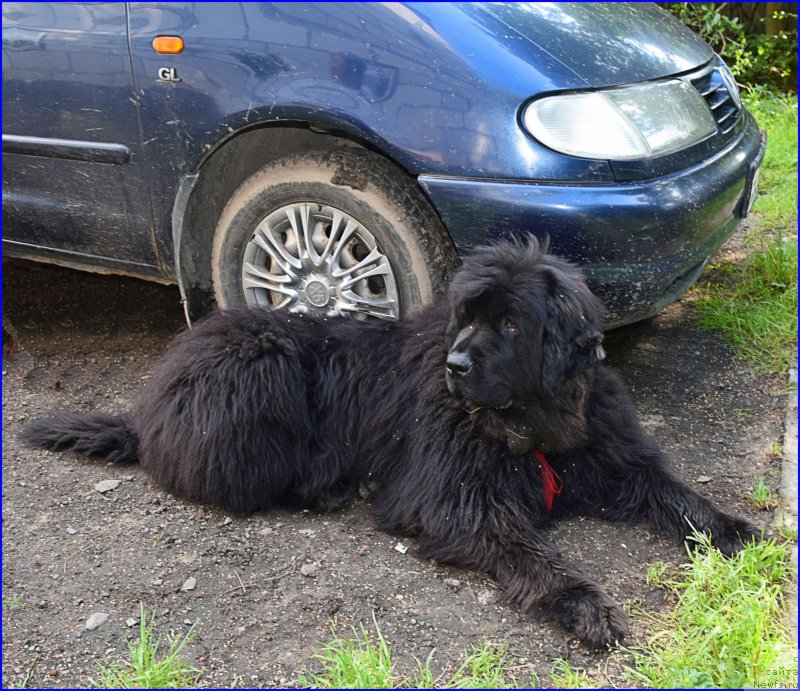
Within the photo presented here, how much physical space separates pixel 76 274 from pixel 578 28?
3739mm

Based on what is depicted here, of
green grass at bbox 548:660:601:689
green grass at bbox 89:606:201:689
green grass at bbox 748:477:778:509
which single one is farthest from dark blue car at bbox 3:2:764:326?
green grass at bbox 89:606:201:689

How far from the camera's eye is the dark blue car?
3410mm

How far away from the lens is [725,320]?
4.88 metres

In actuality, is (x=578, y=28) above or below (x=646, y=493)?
above

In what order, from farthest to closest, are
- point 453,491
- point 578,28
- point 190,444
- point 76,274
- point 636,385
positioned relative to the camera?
1. point 76,274
2. point 636,385
3. point 578,28
4. point 190,444
5. point 453,491

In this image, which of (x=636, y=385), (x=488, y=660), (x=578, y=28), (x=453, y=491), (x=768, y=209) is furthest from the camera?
(x=768, y=209)

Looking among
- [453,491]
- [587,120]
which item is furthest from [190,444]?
[587,120]

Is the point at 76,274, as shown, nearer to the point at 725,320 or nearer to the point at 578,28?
the point at 578,28

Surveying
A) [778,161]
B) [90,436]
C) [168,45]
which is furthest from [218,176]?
[778,161]

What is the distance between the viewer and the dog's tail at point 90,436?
381 cm

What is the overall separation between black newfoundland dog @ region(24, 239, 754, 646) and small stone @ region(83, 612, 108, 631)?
28.3 inches

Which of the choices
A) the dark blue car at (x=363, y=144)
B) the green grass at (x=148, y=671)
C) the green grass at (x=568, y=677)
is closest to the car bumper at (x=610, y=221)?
the dark blue car at (x=363, y=144)

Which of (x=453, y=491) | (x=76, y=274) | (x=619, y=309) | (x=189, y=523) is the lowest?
(x=76, y=274)

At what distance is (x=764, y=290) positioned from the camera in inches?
203
